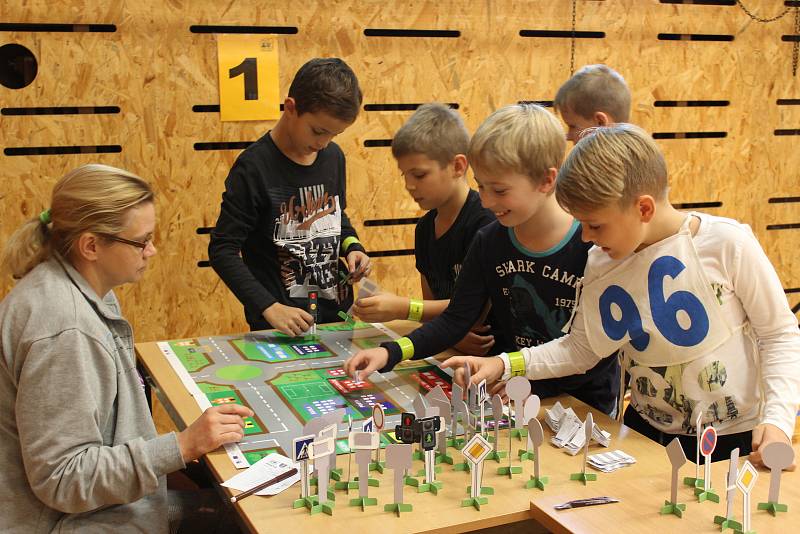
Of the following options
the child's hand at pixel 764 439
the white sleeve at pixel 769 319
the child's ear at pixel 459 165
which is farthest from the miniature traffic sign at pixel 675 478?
the child's ear at pixel 459 165

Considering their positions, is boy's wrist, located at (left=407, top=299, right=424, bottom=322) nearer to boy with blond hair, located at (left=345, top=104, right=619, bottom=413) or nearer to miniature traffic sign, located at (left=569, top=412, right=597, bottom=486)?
boy with blond hair, located at (left=345, top=104, right=619, bottom=413)

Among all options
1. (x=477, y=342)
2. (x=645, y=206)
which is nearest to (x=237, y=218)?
(x=477, y=342)

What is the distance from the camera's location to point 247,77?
445cm

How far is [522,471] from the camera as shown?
189 cm

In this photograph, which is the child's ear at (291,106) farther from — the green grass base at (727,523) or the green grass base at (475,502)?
the green grass base at (727,523)

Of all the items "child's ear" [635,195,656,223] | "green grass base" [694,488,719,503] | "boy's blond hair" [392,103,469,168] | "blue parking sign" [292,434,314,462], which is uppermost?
"boy's blond hair" [392,103,469,168]

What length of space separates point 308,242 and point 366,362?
35.1 inches

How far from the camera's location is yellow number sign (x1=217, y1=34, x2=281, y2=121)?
4.41 metres

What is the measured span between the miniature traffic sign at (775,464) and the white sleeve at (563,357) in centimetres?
62

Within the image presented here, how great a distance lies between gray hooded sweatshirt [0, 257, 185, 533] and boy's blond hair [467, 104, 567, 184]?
3.61ft

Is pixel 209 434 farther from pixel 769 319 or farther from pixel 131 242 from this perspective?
pixel 769 319

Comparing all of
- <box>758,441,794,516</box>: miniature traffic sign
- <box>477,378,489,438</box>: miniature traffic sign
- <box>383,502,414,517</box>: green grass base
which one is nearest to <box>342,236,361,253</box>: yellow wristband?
<box>477,378,489,438</box>: miniature traffic sign

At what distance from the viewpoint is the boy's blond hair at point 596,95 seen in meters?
3.50


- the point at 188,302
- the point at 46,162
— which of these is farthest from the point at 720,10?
the point at 46,162
